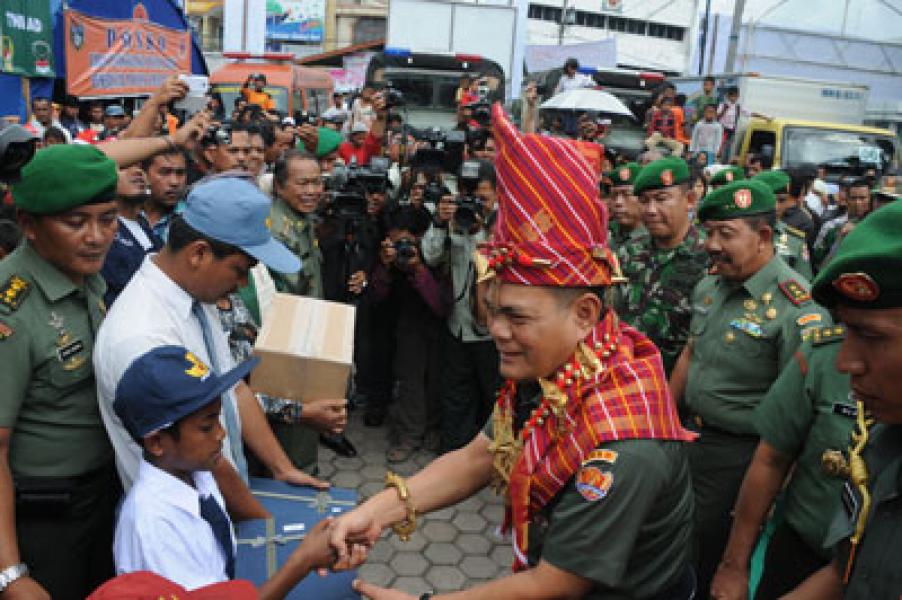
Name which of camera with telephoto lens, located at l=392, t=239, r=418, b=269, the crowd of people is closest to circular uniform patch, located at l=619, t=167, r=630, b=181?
the crowd of people

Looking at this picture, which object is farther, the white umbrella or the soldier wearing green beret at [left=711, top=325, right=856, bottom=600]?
the white umbrella

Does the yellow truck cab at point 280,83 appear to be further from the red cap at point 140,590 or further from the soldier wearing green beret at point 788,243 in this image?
the red cap at point 140,590

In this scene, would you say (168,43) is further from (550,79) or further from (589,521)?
(589,521)

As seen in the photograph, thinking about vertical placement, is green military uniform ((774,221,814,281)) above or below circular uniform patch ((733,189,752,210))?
below

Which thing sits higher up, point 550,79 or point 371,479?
point 550,79

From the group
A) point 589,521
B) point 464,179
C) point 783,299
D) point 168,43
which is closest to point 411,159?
point 464,179

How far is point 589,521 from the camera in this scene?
1.65 metres

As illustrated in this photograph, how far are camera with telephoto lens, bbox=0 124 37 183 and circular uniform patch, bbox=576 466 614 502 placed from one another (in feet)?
6.11

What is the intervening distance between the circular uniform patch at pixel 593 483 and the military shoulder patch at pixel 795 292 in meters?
1.86

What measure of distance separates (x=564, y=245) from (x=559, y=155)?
23 centimetres

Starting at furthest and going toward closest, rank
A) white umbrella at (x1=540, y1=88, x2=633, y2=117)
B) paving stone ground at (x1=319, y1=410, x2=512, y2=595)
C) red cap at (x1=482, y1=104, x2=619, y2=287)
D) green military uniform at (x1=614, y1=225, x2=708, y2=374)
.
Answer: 1. white umbrella at (x1=540, y1=88, x2=633, y2=117)
2. green military uniform at (x1=614, y1=225, x2=708, y2=374)
3. paving stone ground at (x1=319, y1=410, x2=512, y2=595)
4. red cap at (x1=482, y1=104, x2=619, y2=287)

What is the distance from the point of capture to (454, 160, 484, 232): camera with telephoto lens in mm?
4719

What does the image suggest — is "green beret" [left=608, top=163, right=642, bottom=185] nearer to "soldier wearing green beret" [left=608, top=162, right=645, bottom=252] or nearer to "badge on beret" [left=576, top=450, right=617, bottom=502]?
"soldier wearing green beret" [left=608, top=162, right=645, bottom=252]

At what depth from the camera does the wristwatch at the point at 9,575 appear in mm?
1979
